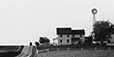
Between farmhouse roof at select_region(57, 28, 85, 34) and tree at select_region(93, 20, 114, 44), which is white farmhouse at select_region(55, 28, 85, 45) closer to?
farmhouse roof at select_region(57, 28, 85, 34)

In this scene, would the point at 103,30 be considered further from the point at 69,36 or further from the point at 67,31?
the point at 67,31

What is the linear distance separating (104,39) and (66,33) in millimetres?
18584

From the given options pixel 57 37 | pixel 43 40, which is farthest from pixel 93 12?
pixel 43 40

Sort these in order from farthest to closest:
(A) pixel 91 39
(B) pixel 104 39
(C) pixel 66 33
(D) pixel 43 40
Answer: (D) pixel 43 40, (C) pixel 66 33, (A) pixel 91 39, (B) pixel 104 39

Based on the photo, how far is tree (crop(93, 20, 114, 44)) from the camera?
3420 inches

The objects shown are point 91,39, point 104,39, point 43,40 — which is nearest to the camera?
point 104,39

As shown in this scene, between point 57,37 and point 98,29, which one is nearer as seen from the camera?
point 98,29

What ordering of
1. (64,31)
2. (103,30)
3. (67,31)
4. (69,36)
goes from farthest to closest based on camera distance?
(67,31) → (64,31) → (69,36) → (103,30)

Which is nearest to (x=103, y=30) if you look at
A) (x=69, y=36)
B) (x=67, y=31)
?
(x=69, y=36)

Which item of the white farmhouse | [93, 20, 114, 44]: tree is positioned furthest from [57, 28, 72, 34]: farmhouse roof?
[93, 20, 114, 44]: tree

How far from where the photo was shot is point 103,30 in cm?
8694

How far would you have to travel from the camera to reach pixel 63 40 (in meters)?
99.3

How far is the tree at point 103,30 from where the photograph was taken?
86.9 metres

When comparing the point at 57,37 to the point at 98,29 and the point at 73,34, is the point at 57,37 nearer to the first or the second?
the point at 73,34
